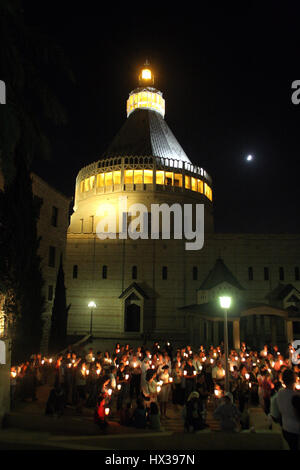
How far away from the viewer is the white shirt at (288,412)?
6.25 metres

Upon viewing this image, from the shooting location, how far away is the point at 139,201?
45156mm

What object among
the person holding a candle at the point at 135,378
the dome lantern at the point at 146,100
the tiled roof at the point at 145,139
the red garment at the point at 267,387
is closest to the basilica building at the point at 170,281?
the tiled roof at the point at 145,139

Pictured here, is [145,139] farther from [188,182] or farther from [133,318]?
[133,318]

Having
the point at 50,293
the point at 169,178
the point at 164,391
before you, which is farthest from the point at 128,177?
the point at 164,391

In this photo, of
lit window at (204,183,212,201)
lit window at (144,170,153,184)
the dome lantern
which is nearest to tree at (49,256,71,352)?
lit window at (144,170,153,184)

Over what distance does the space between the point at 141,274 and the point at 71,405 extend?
24237mm

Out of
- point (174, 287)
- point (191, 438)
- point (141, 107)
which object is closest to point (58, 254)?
point (174, 287)

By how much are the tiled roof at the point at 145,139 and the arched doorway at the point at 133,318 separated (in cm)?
2072

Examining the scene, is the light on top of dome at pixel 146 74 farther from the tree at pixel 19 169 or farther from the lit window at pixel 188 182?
the tree at pixel 19 169

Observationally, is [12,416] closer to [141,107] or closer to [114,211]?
[114,211]

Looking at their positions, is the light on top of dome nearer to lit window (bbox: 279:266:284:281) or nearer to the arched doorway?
lit window (bbox: 279:266:284:281)

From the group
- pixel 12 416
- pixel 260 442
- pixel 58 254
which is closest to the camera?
pixel 260 442

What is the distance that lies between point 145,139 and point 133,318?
2556cm
